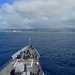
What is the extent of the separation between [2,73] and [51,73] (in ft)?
66.8

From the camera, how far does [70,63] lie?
73312mm

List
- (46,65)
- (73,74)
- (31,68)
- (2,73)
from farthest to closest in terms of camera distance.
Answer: (46,65), (73,74), (31,68), (2,73)

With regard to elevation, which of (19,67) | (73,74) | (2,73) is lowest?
(73,74)

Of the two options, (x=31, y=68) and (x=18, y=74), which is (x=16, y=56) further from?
(x=18, y=74)

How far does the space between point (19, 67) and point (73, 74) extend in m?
24.8

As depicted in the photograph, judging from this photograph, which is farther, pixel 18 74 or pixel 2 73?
pixel 2 73

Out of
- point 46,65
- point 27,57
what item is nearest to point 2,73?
point 27,57

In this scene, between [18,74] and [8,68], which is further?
[8,68]

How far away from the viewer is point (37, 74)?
44312 millimetres


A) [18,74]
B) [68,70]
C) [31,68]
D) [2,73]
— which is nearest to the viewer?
[18,74]

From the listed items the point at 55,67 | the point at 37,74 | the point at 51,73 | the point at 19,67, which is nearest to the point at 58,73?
the point at 51,73

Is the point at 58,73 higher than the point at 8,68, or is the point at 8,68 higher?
the point at 8,68

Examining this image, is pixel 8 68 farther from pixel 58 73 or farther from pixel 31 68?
pixel 58 73

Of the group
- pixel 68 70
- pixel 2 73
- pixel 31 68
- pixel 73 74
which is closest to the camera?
pixel 2 73
